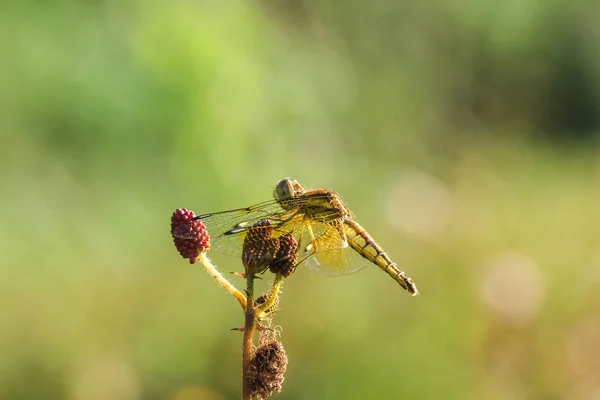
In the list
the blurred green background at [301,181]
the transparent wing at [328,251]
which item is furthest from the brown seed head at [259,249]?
the blurred green background at [301,181]

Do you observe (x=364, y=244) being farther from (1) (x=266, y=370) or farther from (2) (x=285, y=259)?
(1) (x=266, y=370)

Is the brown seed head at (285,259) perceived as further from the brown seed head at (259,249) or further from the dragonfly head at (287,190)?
the dragonfly head at (287,190)

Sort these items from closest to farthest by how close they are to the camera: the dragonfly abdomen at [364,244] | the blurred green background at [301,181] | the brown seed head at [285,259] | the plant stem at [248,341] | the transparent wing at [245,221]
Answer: the plant stem at [248,341] → the brown seed head at [285,259] → the transparent wing at [245,221] → the dragonfly abdomen at [364,244] → the blurred green background at [301,181]

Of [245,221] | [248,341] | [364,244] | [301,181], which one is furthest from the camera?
[301,181]

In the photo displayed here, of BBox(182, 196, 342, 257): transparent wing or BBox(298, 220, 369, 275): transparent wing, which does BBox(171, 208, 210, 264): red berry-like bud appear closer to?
BBox(182, 196, 342, 257): transparent wing

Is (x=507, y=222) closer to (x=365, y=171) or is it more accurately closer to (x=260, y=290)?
(x=365, y=171)

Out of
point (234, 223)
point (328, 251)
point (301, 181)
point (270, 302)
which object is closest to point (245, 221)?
point (234, 223)

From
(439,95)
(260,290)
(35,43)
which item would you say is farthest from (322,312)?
(439,95)
